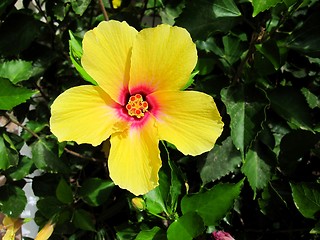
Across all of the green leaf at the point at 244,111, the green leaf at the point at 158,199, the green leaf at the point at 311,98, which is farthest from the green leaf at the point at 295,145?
the green leaf at the point at 158,199

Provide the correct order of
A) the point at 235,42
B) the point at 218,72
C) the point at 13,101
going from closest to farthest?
the point at 13,101, the point at 235,42, the point at 218,72

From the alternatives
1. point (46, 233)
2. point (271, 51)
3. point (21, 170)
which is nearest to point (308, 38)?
point (271, 51)

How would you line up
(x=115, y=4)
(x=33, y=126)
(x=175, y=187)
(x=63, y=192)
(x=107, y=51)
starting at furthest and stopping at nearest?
1. (x=115, y=4)
2. (x=33, y=126)
3. (x=63, y=192)
4. (x=175, y=187)
5. (x=107, y=51)

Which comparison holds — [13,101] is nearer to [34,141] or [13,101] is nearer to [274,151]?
[34,141]

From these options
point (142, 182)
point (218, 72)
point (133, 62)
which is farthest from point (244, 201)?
point (133, 62)

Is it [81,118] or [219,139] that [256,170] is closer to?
[219,139]

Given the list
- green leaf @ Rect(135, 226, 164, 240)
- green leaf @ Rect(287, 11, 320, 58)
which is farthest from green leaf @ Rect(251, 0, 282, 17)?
green leaf @ Rect(135, 226, 164, 240)

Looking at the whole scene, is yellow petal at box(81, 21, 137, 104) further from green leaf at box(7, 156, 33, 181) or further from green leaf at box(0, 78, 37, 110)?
green leaf at box(7, 156, 33, 181)

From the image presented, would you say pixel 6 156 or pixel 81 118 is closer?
pixel 81 118
